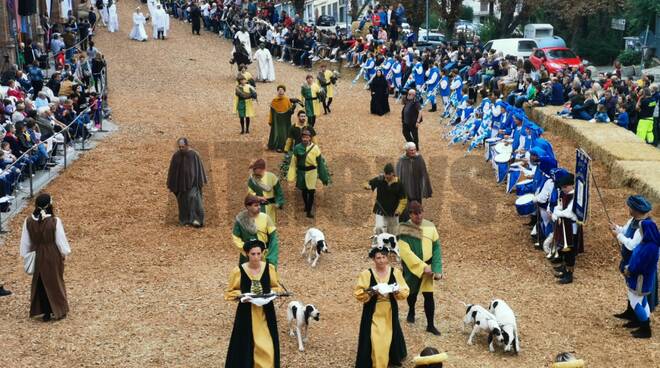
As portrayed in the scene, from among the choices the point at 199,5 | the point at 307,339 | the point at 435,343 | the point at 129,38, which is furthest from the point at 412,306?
the point at 199,5

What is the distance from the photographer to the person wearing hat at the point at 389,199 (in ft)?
44.3

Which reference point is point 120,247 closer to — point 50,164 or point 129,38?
point 50,164

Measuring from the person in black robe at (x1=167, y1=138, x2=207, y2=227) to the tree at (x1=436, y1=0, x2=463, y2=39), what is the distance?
2431 cm

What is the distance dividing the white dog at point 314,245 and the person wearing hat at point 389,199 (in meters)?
0.90

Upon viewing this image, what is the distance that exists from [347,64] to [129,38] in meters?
10.00

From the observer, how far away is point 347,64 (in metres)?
35.8

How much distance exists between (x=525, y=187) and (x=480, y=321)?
5496 millimetres

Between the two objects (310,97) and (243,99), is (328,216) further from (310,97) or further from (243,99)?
(243,99)

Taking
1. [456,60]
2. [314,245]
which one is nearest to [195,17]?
[456,60]

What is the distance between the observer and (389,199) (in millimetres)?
A: 13695

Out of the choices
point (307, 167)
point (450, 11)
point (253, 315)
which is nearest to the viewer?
point (253, 315)

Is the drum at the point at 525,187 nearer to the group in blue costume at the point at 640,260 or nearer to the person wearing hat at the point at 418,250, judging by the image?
the group in blue costume at the point at 640,260

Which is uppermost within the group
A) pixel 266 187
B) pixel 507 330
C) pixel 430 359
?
pixel 266 187

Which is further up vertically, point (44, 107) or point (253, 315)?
point (44, 107)
